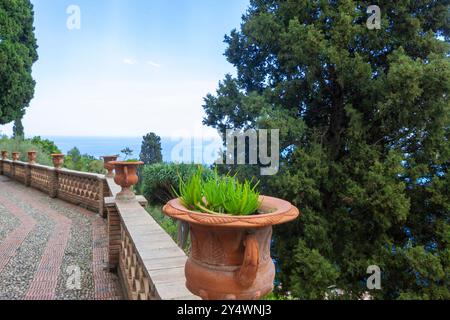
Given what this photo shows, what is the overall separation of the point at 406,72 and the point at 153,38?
513 inches

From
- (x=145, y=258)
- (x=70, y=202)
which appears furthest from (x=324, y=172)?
(x=70, y=202)

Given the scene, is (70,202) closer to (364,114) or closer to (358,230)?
(358,230)

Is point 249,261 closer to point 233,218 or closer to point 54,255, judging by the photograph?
point 233,218

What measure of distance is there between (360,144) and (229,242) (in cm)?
697

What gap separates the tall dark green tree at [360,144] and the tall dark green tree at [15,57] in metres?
10.9

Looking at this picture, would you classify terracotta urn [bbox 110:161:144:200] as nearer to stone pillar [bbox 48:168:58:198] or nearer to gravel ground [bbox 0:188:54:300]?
gravel ground [bbox 0:188:54:300]

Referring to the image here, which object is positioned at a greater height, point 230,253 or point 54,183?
point 230,253

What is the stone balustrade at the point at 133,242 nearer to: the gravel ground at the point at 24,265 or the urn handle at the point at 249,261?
the urn handle at the point at 249,261

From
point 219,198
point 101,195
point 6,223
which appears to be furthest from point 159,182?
point 219,198

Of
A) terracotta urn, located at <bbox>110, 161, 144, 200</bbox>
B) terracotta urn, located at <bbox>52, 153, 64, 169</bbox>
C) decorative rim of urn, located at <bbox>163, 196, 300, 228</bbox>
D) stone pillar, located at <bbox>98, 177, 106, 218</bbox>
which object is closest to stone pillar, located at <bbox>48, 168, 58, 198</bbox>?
terracotta urn, located at <bbox>52, 153, 64, 169</bbox>

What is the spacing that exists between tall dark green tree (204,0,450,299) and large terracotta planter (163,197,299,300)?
556 cm

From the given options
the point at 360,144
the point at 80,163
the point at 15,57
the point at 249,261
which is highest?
the point at 15,57

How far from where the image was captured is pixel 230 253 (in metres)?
1.47

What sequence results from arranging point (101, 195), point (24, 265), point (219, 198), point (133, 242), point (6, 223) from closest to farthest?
point (219, 198), point (133, 242), point (24, 265), point (6, 223), point (101, 195)
